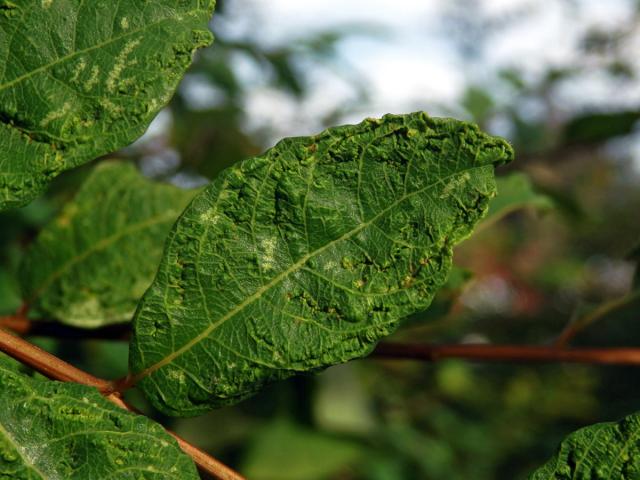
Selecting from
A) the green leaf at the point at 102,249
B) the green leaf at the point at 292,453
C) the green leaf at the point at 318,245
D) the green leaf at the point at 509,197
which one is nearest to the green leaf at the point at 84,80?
the green leaf at the point at 318,245

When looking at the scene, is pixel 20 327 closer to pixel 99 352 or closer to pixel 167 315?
pixel 167 315

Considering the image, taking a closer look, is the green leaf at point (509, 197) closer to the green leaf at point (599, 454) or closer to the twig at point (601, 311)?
the twig at point (601, 311)

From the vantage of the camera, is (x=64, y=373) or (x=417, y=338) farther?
(x=417, y=338)

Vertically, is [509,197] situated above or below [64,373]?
above

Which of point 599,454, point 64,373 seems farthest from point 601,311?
point 64,373

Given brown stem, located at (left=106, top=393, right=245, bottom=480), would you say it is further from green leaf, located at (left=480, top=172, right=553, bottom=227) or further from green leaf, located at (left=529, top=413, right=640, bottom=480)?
green leaf, located at (left=480, top=172, right=553, bottom=227)

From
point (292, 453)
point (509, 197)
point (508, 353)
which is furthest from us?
point (292, 453)

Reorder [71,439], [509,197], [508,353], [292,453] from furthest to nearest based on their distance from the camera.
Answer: [292,453] → [509,197] → [508,353] → [71,439]

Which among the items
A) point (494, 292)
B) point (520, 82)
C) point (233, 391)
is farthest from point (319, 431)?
point (494, 292)

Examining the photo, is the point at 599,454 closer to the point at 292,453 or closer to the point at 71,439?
the point at 71,439
